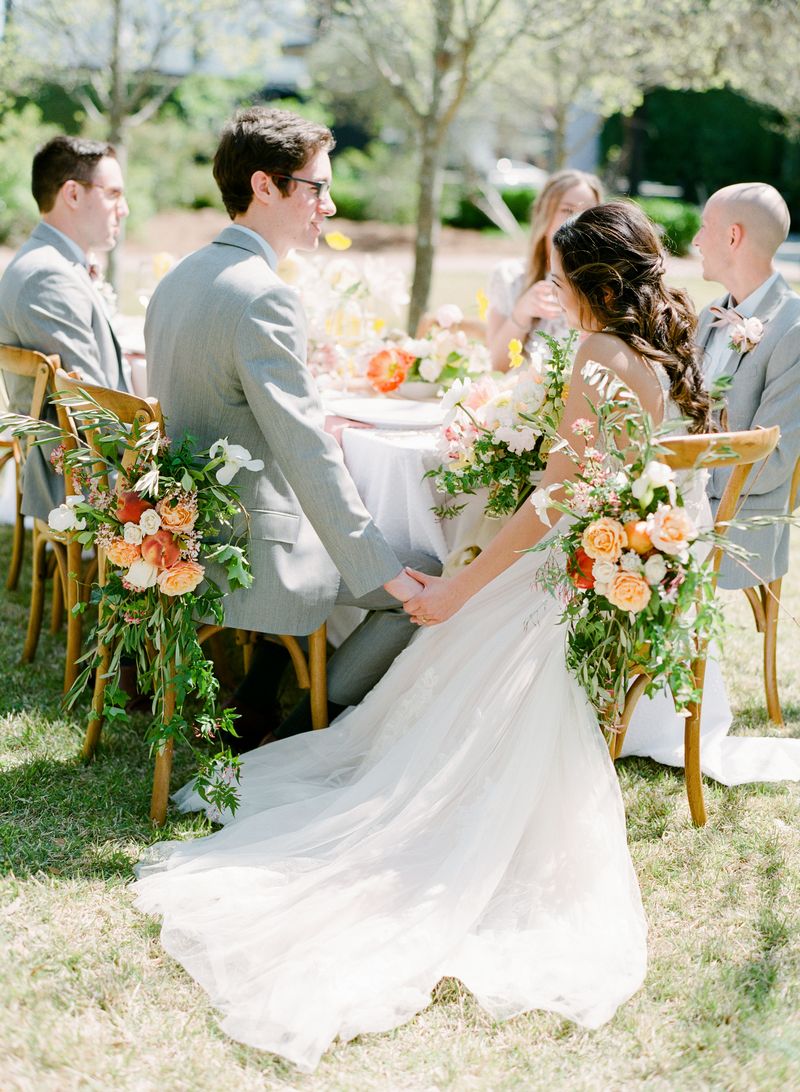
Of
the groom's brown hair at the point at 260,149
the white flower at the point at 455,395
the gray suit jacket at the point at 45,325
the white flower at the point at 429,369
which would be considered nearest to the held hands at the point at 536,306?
the white flower at the point at 429,369

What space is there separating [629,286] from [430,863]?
1585 mm

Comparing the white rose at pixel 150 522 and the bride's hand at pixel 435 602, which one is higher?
the white rose at pixel 150 522

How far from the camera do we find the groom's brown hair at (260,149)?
3076 mm

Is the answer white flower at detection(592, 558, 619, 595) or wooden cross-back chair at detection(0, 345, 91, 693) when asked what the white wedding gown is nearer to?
white flower at detection(592, 558, 619, 595)

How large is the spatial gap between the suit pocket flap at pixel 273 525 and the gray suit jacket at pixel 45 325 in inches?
45.9

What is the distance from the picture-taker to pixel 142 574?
2893 mm

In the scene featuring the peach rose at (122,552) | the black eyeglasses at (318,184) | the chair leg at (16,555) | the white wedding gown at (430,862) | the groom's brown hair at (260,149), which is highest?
the groom's brown hair at (260,149)

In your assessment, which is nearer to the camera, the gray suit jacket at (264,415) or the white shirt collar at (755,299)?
the gray suit jacket at (264,415)

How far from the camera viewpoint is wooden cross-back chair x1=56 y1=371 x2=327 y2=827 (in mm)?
2936

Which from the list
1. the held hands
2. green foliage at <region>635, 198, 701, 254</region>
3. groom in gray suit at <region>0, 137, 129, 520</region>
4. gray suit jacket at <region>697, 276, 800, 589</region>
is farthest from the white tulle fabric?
green foliage at <region>635, 198, 701, 254</region>

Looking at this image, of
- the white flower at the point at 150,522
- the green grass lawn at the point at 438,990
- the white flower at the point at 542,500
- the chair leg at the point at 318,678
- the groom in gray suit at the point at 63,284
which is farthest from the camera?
the groom in gray suit at the point at 63,284

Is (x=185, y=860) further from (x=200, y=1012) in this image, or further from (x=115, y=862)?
(x=200, y=1012)

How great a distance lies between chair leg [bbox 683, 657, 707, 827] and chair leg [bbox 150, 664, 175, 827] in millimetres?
1456

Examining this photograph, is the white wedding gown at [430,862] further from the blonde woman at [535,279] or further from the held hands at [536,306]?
the blonde woman at [535,279]
